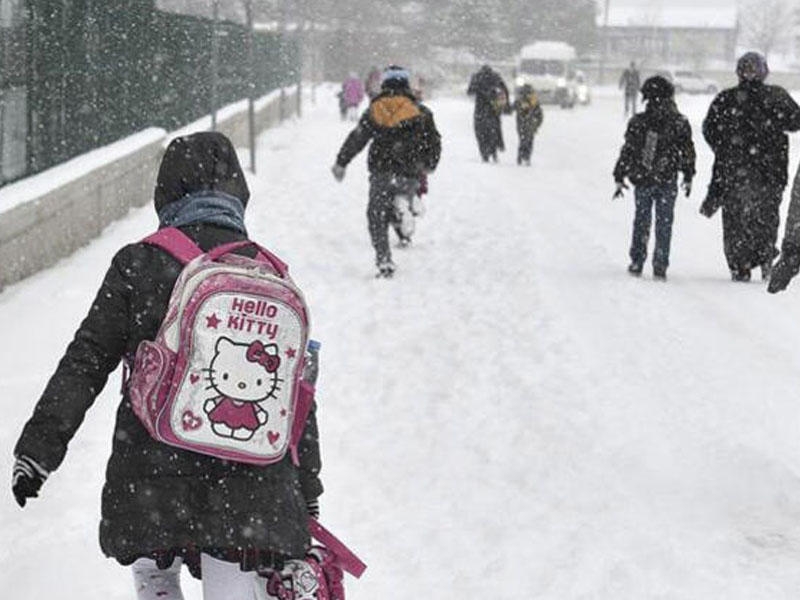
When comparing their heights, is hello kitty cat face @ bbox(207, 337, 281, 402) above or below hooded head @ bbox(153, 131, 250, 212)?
below

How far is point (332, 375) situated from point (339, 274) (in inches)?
143

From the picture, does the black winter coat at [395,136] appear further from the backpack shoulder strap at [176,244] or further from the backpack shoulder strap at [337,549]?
the backpack shoulder strap at [176,244]

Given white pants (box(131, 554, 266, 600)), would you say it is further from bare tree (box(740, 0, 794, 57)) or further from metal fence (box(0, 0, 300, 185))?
bare tree (box(740, 0, 794, 57))

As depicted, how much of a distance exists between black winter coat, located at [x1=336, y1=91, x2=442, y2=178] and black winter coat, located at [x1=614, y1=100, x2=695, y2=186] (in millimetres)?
1651

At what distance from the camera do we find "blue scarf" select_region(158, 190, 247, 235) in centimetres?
316

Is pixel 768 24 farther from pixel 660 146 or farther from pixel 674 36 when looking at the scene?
pixel 660 146

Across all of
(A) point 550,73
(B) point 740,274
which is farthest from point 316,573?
(A) point 550,73

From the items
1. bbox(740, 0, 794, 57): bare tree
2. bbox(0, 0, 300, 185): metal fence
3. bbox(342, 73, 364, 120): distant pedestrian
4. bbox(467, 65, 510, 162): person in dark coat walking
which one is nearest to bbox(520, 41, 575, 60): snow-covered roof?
bbox(342, 73, 364, 120): distant pedestrian

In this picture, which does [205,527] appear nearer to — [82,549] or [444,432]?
[82,549]

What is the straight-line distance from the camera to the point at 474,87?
23.8 metres

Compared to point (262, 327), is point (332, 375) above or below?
below

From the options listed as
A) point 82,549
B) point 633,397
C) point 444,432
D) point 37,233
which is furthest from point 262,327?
point 37,233

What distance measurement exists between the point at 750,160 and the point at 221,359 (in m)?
8.82

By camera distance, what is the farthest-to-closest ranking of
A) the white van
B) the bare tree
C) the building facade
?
the building facade
the bare tree
the white van
